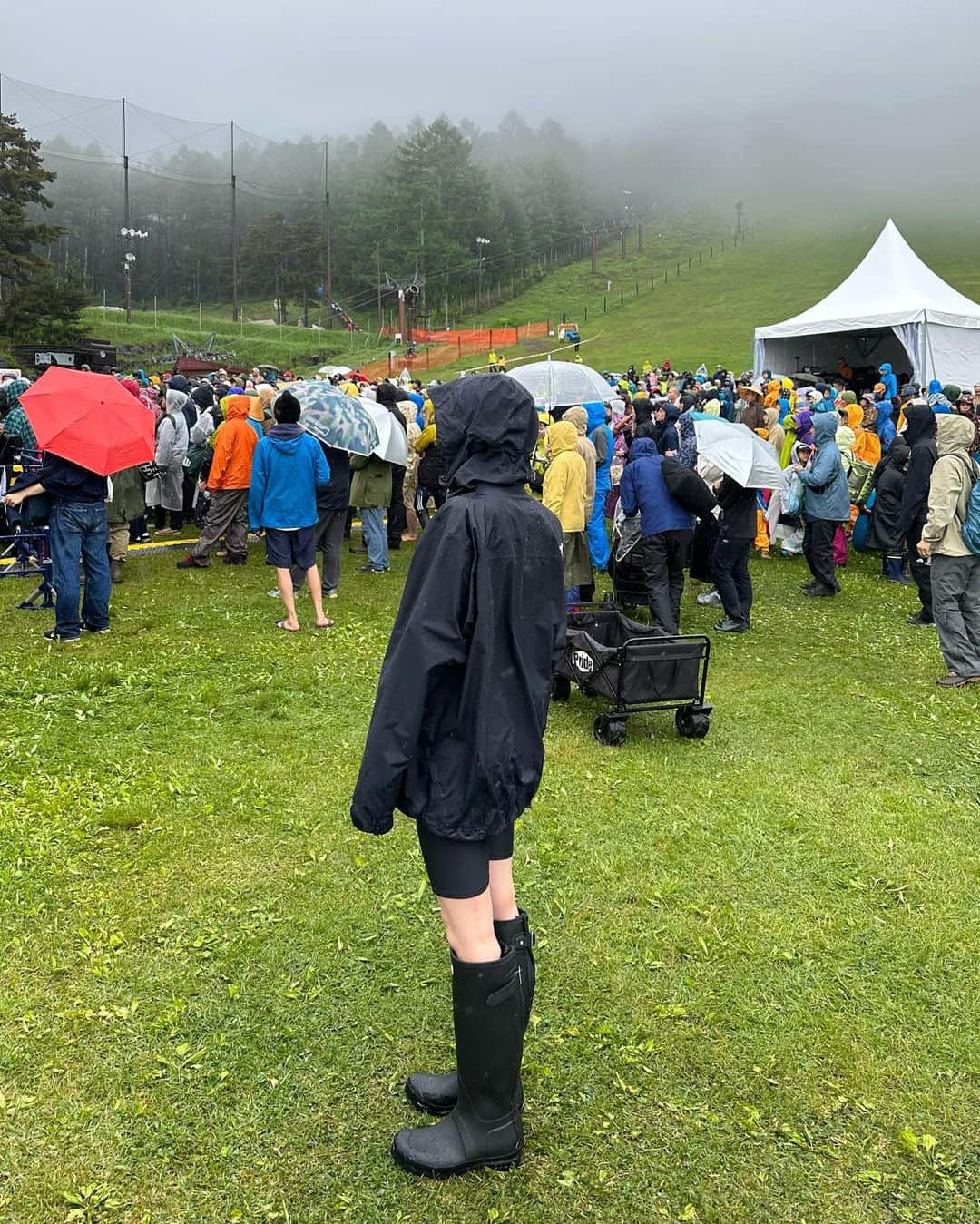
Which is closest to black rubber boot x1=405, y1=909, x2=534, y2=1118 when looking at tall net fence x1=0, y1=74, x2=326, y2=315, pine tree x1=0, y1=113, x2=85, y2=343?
pine tree x1=0, y1=113, x2=85, y2=343

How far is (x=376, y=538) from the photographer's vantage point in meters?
10.5

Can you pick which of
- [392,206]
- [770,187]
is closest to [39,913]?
[392,206]

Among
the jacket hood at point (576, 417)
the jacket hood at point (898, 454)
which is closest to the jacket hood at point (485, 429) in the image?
the jacket hood at point (576, 417)

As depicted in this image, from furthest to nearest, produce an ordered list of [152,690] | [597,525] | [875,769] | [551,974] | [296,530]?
[597,525]
[296,530]
[152,690]
[875,769]
[551,974]

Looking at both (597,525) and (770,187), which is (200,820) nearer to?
(597,525)

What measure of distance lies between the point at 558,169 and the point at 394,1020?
14652cm

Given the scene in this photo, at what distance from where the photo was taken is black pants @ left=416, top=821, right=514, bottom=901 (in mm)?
2383

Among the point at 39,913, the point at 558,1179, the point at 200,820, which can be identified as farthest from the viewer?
the point at 200,820

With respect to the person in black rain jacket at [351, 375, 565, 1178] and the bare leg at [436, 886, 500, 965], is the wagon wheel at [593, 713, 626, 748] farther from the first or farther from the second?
the bare leg at [436, 886, 500, 965]

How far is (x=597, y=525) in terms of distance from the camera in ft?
29.9

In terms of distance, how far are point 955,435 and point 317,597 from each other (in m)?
5.28

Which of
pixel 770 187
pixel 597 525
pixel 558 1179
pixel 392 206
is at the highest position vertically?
pixel 770 187

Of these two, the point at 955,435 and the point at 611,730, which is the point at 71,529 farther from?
the point at 955,435

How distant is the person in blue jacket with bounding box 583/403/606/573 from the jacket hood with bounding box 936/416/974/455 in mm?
3071
